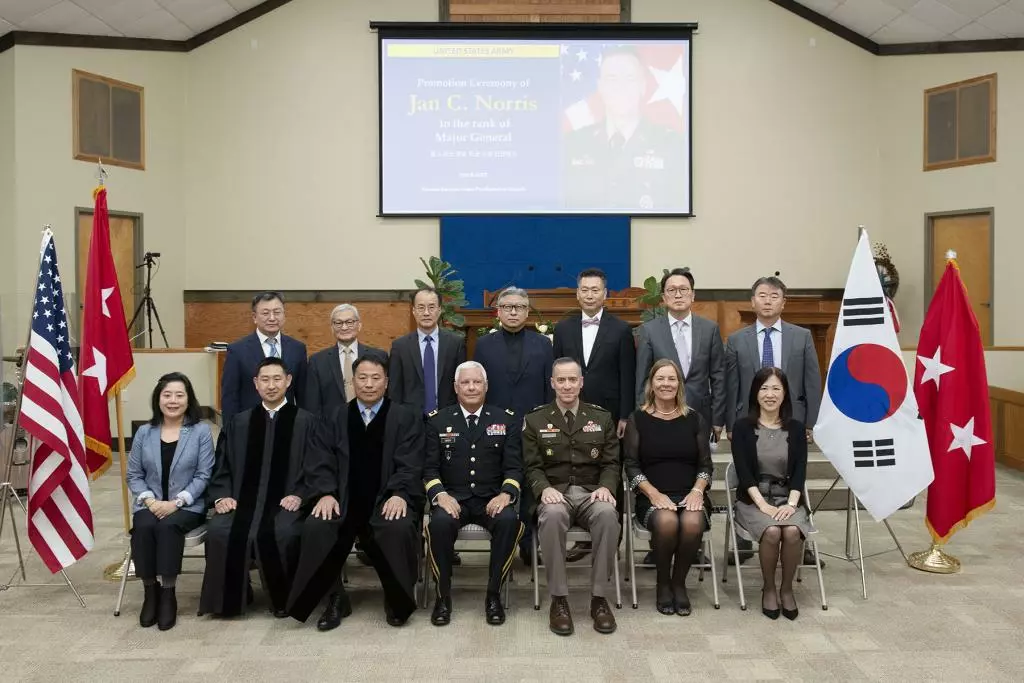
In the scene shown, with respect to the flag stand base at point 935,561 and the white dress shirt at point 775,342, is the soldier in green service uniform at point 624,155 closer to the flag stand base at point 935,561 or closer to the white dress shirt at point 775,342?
the white dress shirt at point 775,342

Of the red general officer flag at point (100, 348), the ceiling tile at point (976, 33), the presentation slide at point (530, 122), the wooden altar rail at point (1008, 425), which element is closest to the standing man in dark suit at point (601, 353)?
the red general officer flag at point (100, 348)

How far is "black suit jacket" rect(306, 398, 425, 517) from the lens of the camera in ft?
14.1

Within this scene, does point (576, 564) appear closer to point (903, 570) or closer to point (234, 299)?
point (903, 570)

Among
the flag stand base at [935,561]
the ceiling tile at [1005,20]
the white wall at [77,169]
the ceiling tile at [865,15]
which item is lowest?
the flag stand base at [935,561]

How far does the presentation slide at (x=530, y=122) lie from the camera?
10.8m

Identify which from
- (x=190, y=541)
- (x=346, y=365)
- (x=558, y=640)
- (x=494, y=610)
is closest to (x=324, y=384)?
(x=346, y=365)

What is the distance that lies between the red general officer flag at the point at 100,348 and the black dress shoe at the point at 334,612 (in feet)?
5.49

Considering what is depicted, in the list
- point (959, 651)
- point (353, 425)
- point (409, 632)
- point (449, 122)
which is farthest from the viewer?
point (449, 122)

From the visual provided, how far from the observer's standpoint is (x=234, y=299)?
1107cm

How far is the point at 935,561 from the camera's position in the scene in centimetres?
491

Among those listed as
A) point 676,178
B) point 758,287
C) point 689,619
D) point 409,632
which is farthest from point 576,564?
point 676,178

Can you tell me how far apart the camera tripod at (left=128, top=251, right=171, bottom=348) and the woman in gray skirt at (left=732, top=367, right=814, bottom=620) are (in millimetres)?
7442

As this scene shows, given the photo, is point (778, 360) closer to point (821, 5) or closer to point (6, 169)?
point (821, 5)

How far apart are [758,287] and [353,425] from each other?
217 cm
